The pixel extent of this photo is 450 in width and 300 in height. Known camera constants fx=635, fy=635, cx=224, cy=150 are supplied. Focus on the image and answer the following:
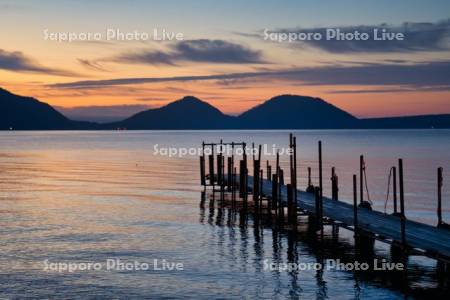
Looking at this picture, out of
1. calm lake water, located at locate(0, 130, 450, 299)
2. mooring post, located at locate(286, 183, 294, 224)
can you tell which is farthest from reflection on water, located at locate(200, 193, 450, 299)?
mooring post, located at locate(286, 183, 294, 224)

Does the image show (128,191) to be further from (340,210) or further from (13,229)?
(340,210)

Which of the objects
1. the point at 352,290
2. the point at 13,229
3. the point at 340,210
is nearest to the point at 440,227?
the point at 352,290

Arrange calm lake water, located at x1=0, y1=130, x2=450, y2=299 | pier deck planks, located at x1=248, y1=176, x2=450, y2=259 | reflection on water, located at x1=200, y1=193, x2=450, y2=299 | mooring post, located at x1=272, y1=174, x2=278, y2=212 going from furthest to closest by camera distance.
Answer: mooring post, located at x1=272, y1=174, x2=278, y2=212 → calm lake water, located at x1=0, y1=130, x2=450, y2=299 → reflection on water, located at x1=200, y1=193, x2=450, y2=299 → pier deck planks, located at x1=248, y1=176, x2=450, y2=259

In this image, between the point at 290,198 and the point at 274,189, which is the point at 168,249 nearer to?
the point at 290,198

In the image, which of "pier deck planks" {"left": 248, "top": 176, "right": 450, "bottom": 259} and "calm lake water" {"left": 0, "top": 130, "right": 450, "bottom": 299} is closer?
"pier deck planks" {"left": 248, "top": 176, "right": 450, "bottom": 259}

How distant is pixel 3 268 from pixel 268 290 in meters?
10.1

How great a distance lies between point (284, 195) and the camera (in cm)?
3853

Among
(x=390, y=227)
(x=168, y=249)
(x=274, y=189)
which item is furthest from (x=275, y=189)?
(x=390, y=227)

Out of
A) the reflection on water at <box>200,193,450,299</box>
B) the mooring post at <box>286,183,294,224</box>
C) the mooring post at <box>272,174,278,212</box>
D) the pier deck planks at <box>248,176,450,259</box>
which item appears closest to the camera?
the pier deck planks at <box>248,176,450,259</box>

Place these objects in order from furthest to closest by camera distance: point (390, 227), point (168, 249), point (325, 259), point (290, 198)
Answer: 1. point (290, 198)
2. point (168, 249)
3. point (325, 259)
4. point (390, 227)

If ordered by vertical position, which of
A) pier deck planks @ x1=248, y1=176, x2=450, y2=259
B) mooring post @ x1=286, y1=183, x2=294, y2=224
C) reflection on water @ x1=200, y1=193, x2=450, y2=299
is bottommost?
reflection on water @ x1=200, y1=193, x2=450, y2=299

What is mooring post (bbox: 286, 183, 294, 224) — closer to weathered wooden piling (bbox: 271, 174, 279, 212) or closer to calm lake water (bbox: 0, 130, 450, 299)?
calm lake water (bbox: 0, 130, 450, 299)

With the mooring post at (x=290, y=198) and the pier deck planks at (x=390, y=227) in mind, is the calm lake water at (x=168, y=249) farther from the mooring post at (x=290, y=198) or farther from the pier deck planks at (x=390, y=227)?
the pier deck planks at (x=390, y=227)

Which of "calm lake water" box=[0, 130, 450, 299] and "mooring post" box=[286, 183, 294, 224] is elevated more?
"mooring post" box=[286, 183, 294, 224]
